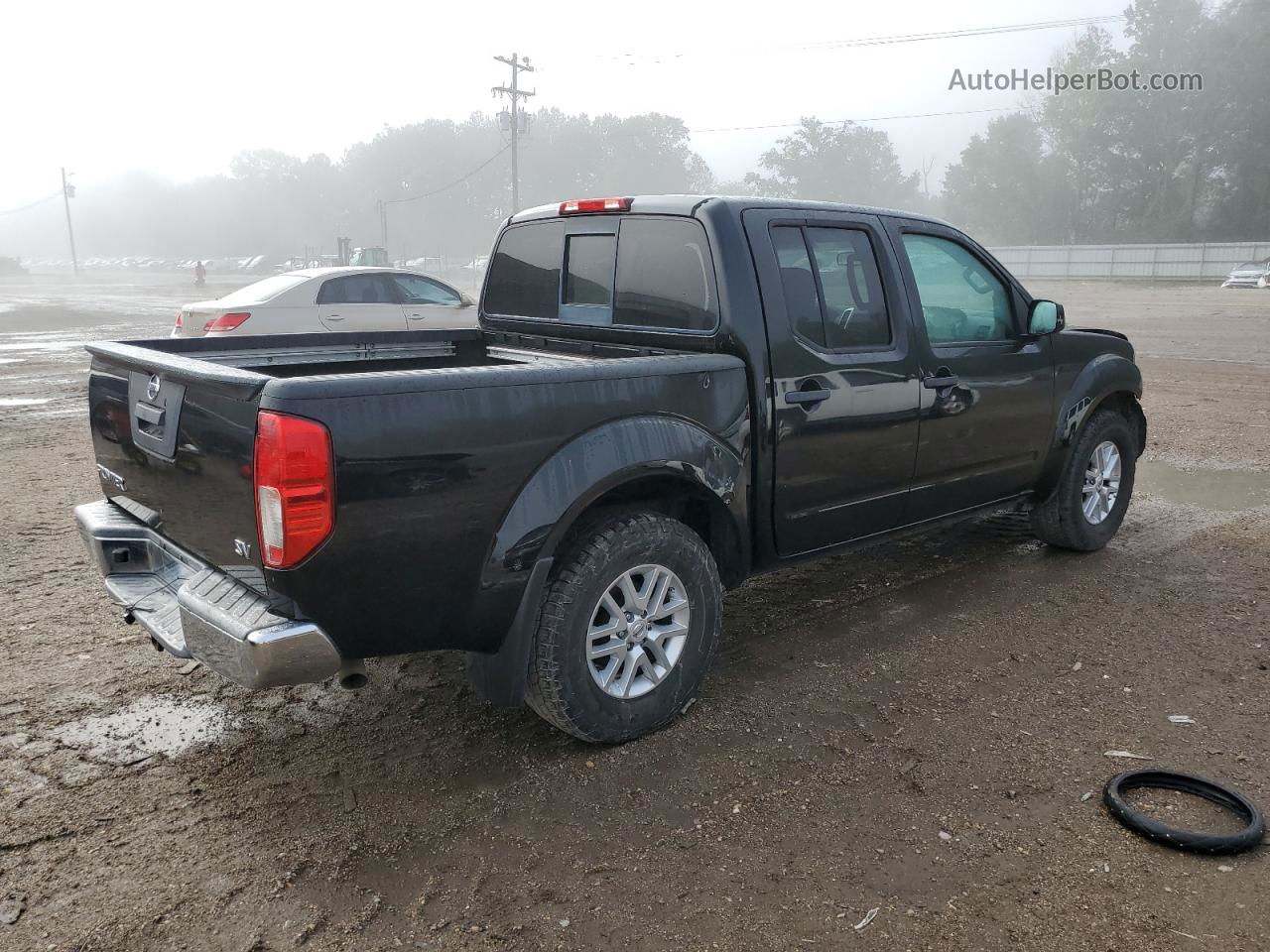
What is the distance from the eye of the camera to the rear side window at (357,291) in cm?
1166

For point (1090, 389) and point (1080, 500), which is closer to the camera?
point (1090, 389)

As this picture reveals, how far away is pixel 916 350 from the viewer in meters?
4.30

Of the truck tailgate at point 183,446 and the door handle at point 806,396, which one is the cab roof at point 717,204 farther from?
the truck tailgate at point 183,446

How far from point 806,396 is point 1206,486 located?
16.0 ft

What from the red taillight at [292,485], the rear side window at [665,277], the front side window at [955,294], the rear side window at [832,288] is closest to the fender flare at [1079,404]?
the front side window at [955,294]

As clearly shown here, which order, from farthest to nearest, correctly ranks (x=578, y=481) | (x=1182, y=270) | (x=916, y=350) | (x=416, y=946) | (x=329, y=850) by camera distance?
(x=1182, y=270)
(x=916, y=350)
(x=578, y=481)
(x=329, y=850)
(x=416, y=946)

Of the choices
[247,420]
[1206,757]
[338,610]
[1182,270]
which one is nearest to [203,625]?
[338,610]

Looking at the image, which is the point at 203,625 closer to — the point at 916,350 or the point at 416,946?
the point at 416,946

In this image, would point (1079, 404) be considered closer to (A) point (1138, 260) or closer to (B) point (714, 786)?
(B) point (714, 786)

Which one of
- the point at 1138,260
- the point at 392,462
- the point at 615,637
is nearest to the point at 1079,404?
the point at 615,637

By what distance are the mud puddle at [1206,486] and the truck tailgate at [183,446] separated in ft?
20.4

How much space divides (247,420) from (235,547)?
1.38 ft

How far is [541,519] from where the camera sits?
3.09 metres

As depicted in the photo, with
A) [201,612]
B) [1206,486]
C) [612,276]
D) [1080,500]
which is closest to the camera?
[201,612]
